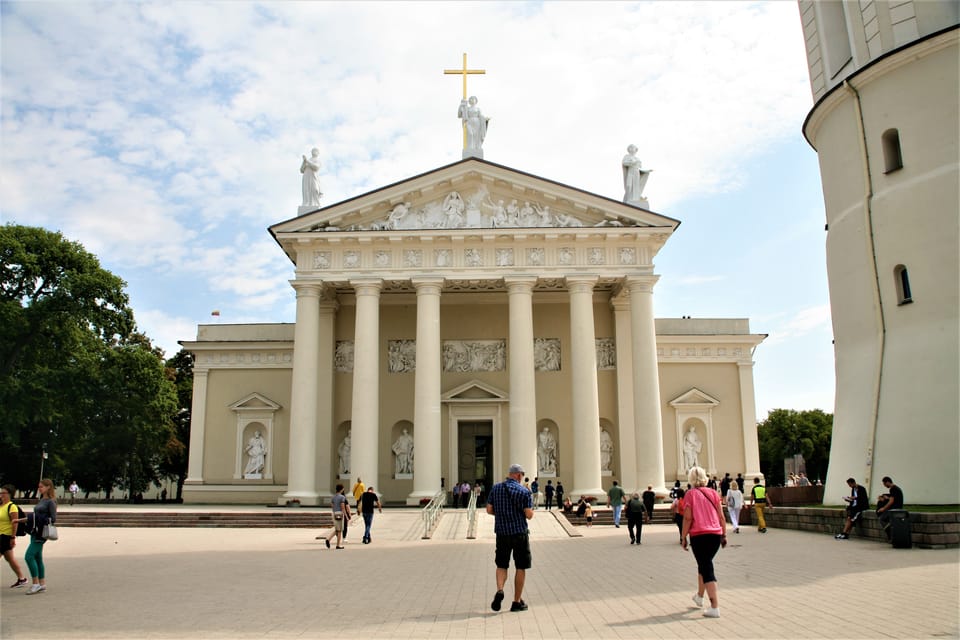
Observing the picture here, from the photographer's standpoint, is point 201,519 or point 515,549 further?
point 201,519

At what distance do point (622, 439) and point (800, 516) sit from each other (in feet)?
43.6

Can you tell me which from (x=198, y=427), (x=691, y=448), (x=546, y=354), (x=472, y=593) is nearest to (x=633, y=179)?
(x=546, y=354)

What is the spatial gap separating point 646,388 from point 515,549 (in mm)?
22862

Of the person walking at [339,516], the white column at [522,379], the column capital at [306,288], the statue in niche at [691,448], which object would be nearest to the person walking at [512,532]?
the person walking at [339,516]

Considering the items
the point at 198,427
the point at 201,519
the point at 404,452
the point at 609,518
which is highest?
the point at 198,427

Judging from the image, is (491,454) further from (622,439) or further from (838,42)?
(838,42)

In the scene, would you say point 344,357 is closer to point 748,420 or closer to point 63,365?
point 63,365

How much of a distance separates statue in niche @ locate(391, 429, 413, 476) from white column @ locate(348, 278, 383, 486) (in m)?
3.19

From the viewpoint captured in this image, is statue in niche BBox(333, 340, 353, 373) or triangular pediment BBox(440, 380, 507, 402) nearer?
triangular pediment BBox(440, 380, 507, 402)

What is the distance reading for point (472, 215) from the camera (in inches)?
1302

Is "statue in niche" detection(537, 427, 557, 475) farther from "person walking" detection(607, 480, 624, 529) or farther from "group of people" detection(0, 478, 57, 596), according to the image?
"group of people" detection(0, 478, 57, 596)

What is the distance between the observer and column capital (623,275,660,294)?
32000 mm

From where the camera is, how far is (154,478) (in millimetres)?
52750

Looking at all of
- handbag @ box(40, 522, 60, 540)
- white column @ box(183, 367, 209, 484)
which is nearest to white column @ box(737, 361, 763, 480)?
white column @ box(183, 367, 209, 484)
